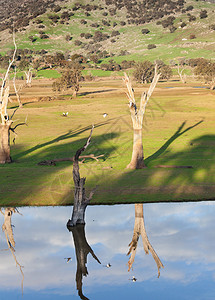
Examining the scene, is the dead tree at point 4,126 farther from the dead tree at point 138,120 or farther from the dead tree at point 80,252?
the dead tree at point 80,252

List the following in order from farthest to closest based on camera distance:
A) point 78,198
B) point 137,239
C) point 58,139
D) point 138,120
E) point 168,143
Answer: point 58,139 < point 168,143 < point 138,120 < point 78,198 < point 137,239

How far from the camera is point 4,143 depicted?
3809 cm

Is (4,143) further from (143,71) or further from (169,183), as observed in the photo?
(143,71)

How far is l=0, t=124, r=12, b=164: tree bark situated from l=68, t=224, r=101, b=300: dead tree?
15.6 metres

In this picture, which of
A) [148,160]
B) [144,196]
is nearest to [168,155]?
[148,160]

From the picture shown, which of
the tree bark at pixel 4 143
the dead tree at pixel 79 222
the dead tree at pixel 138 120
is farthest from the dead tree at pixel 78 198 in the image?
the tree bark at pixel 4 143

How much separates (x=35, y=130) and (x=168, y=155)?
73.5 ft

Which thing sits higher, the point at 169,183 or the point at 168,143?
the point at 168,143

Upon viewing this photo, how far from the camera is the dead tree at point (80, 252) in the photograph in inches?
700

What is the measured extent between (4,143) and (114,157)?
9.33 meters

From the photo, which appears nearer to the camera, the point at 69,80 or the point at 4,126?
the point at 4,126

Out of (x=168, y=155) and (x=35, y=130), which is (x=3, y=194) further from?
(x=35, y=130)

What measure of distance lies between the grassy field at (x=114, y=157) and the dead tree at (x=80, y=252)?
5237 mm

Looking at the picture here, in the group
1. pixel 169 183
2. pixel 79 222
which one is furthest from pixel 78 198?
pixel 169 183
